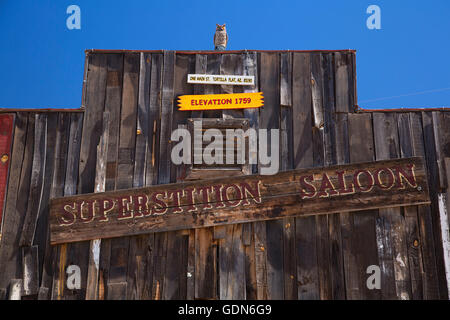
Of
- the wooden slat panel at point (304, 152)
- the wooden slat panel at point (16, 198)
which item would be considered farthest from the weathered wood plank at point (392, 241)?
the wooden slat panel at point (16, 198)

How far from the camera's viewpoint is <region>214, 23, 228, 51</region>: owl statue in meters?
9.62

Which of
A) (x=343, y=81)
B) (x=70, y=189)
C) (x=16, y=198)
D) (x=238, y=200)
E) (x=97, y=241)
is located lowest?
(x=97, y=241)

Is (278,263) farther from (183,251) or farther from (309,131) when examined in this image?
(309,131)

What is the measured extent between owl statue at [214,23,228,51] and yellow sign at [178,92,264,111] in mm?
1430

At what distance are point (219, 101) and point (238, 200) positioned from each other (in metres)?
1.78

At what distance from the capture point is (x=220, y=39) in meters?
9.70

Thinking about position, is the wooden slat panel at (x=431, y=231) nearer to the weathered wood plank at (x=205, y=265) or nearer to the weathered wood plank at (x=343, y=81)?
the weathered wood plank at (x=343, y=81)

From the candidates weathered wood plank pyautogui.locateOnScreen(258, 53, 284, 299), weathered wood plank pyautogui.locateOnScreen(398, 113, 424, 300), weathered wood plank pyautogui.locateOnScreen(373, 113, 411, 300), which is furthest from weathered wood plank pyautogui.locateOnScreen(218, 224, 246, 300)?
weathered wood plank pyautogui.locateOnScreen(398, 113, 424, 300)

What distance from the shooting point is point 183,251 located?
8.03 m

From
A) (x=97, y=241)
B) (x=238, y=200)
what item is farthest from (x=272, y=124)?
(x=97, y=241)

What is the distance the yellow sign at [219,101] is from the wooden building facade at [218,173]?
0.46 ft

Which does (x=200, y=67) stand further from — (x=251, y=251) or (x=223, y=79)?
(x=251, y=251)

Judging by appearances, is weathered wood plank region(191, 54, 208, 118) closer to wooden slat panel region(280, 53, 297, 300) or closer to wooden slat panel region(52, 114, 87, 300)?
wooden slat panel region(280, 53, 297, 300)

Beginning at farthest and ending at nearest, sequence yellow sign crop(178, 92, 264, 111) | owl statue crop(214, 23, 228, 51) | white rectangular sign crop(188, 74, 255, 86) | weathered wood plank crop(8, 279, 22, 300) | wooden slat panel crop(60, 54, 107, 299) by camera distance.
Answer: owl statue crop(214, 23, 228, 51) < white rectangular sign crop(188, 74, 255, 86) < yellow sign crop(178, 92, 264, 111) < wooden slat panel crop(60, 54, 107, 299) < weathered wood plank crop(8, 279, 22, 300)
